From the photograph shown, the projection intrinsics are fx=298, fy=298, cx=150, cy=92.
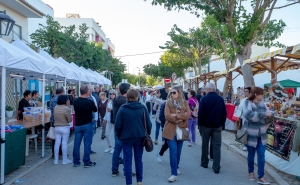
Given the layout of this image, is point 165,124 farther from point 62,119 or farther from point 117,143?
point 62,119

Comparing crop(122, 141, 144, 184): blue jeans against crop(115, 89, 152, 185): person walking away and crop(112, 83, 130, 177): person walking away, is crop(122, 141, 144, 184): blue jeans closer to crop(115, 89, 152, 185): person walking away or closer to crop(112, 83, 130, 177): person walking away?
crop(115, 89, 152, 185): person walking away

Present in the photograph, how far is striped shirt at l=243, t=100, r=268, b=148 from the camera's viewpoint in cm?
548

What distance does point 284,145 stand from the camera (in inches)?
253

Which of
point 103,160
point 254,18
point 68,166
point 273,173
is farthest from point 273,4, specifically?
point 68,166

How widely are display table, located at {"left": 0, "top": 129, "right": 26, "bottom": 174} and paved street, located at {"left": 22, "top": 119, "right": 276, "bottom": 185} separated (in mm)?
382

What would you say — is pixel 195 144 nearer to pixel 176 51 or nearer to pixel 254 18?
pixel 254 18

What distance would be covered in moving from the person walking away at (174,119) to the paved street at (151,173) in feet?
1.50

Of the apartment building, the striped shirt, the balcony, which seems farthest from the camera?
the apartment building

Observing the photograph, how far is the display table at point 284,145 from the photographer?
234 inches

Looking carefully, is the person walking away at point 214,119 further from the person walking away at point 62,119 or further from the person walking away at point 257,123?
the person walking away at point 62,119

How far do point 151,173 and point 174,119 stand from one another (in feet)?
4.82

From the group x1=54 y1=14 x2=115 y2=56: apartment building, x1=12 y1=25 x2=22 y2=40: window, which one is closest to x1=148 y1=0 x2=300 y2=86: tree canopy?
x1=12 y1=25 x2=22 y2=40: window

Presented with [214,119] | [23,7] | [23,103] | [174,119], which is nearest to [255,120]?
[214,119]

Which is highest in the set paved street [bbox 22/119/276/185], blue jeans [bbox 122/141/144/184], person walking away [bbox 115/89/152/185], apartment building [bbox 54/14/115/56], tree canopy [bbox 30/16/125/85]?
apartment building [bbox 54/14/115/56]
